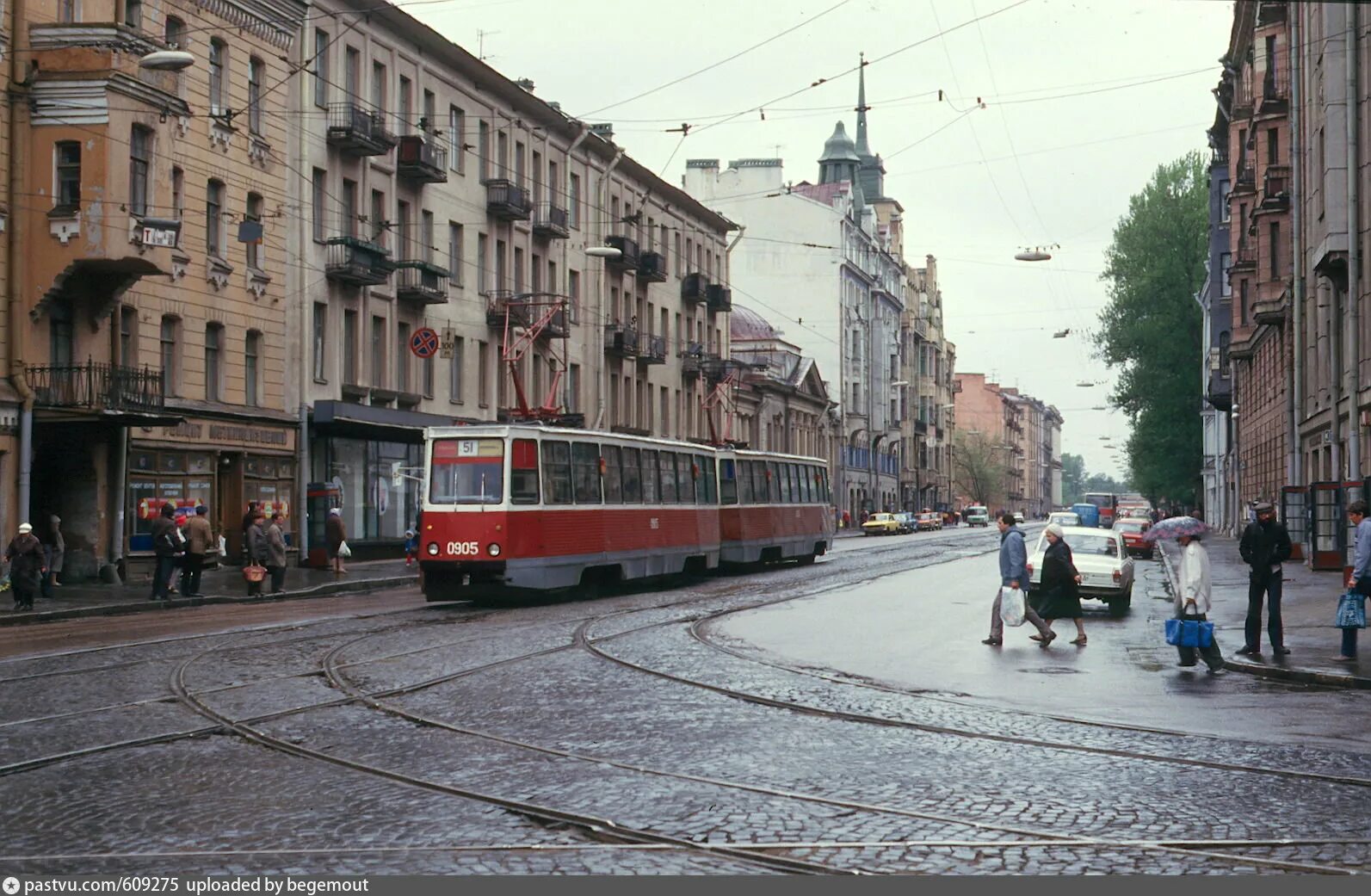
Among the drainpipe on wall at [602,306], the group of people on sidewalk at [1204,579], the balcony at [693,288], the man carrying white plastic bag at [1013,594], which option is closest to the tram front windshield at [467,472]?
the group of people on sidewalk at [1204,579]

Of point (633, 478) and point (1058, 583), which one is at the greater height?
point (633, 478)

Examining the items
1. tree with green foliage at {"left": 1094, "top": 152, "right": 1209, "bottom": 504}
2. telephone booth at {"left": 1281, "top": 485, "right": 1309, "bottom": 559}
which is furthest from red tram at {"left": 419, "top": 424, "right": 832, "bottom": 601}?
tree with green foliage at {"left": 1094, "top": 152, "right": 1209, "bottom": 504}

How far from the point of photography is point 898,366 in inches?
5064

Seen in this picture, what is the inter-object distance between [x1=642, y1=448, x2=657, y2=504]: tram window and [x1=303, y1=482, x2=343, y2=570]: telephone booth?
9.86 metres

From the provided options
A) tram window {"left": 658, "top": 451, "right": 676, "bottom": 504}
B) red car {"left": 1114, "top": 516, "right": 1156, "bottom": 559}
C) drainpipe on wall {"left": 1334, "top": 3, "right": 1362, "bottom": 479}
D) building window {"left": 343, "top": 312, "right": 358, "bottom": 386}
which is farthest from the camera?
red car {"left": 1114, "top": 516, "right": 1156, "bottom": 559}

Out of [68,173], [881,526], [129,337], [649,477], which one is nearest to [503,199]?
[129,337]

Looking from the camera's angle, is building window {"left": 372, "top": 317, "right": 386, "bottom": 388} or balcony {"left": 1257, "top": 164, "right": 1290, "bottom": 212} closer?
building window {"left": 372, "top": 317, "right": 386, "bottom": 388}

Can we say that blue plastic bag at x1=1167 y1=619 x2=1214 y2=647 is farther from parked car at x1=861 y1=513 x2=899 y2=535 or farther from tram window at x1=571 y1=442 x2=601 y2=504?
parked car at x1=861 y1=513 x2=899 y2=535

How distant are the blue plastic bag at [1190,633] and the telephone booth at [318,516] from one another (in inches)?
991

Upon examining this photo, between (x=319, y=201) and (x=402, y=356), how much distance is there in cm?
587

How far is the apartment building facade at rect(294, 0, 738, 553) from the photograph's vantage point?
1625 inches

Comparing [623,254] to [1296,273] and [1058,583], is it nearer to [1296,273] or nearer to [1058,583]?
[1296,273]

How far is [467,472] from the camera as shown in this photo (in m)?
26.6

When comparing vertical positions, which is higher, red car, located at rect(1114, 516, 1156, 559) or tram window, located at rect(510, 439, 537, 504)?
Answer: tram window, located at rect(510, 439, 537, 504)
